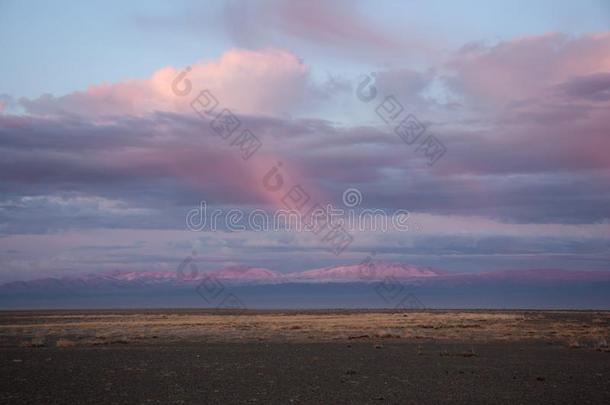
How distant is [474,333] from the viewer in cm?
4169

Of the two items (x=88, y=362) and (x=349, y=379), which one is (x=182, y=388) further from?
(x=88, y=362)

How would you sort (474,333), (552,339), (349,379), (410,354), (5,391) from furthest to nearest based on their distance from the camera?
(474,333)
(552,339)
(410,354)
(349,379)
(5,391)

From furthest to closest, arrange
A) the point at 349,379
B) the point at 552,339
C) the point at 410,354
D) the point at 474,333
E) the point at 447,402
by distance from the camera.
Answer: the point at 474,333 → the point at 552,339 → the point at 410,354 → the point at 349,379 → the point at 447,402

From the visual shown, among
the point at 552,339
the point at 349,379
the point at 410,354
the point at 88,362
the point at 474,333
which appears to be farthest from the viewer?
the point at 474,333

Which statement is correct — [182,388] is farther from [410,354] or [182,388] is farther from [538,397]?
[410,354]

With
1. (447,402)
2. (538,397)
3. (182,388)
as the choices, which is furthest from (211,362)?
(538,397)

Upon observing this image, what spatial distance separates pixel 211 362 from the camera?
25094 millimetres

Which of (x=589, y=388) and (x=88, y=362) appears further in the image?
(x=88, y=362)

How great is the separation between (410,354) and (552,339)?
1384 cm

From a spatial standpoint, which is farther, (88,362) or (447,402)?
(88,362)

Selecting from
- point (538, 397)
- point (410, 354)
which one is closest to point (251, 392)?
point (538, 397)

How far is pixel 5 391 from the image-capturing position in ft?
57.0

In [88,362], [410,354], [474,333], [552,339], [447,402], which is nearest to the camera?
[447,402]

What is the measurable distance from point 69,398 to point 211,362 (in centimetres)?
925
